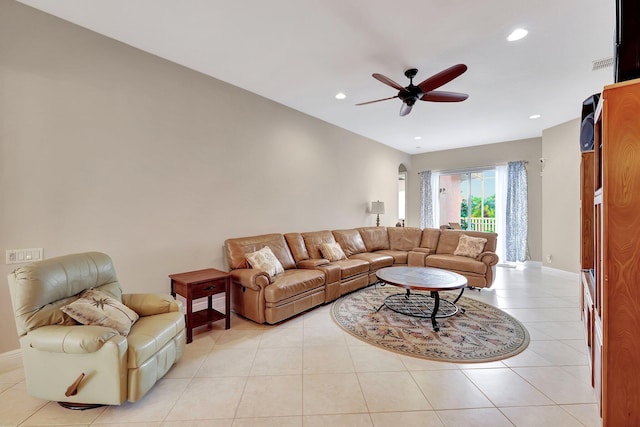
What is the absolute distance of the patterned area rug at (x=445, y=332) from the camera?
2.52 m

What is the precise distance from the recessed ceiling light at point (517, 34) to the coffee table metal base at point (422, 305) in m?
2.74

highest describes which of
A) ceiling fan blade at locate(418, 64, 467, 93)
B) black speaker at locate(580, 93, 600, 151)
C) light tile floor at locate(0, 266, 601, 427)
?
ceiling fan blade at locate(418, 64, 467, 93)

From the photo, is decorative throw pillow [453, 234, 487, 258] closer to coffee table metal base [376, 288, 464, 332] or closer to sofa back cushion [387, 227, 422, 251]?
sofa back cushion [387, 227, 422, 251]

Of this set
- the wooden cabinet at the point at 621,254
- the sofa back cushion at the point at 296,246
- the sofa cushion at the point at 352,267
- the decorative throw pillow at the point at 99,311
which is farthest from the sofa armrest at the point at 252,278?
the wooden cabinet at the point at 621,254

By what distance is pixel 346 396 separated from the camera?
1939 millimetres

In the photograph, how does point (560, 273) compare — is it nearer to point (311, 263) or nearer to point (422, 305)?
point (422, 305)

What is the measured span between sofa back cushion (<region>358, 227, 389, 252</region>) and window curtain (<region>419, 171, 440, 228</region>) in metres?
2.38

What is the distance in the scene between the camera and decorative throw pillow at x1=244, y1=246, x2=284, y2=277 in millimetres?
3385

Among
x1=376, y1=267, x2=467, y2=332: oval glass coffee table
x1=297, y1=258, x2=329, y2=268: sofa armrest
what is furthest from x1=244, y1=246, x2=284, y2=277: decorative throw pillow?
x1=376, y1=267, x2=467, y2=332: oval glass coffee table

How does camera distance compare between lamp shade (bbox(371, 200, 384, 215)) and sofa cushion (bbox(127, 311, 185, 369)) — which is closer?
sofa cushion (bbox(127, 311, 185, 369))

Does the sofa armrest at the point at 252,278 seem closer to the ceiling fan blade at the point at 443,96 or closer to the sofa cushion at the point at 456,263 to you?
the ceiling fan blade at the point at 443,96

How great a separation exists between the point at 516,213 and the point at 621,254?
6.02 m

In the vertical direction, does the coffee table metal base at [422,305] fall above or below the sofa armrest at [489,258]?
below

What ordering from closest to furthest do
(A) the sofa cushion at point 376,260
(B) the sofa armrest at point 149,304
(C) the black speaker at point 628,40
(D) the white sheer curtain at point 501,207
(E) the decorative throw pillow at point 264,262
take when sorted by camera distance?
1. (C) the black speaker at point 628,40
2. (B) the sofa armrest at point 149,304
3. (E) the decorative throw pillow at point 264,262
4. (A) the sofa cushion at point 376,260
5. (D) the white sheer curtain at point 501,207
